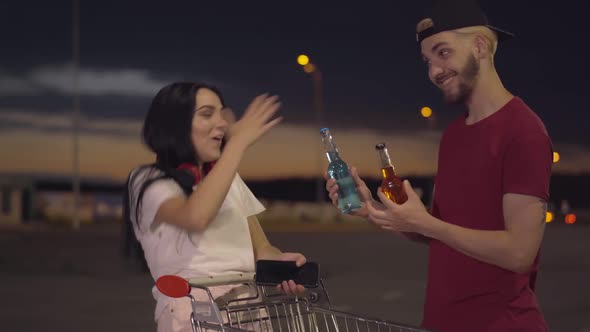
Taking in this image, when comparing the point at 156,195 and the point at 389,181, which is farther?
the point at 156,195

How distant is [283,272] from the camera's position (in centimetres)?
357

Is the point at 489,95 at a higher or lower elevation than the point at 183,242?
higher

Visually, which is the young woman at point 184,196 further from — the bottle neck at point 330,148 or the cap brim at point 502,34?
the cap brim at point 502,34

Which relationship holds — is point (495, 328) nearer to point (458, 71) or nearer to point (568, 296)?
point (458, 71)

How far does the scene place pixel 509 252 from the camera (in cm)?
295

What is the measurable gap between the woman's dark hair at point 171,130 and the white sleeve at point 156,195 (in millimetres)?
18

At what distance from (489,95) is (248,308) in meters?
1.20

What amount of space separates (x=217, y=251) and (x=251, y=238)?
39cm

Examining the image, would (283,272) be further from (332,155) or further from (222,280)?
(332,155)

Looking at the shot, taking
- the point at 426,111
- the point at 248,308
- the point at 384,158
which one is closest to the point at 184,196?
the point at 248,308

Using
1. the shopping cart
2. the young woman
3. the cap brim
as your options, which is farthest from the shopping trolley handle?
the cap brim

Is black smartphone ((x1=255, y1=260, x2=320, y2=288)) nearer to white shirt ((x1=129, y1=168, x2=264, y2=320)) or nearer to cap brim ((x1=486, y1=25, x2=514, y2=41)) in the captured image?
white shirt ((x1=129, y1=168, x2=264, y2=320))

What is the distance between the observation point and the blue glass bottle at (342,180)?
335cm

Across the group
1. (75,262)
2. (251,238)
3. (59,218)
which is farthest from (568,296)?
(59,218)
